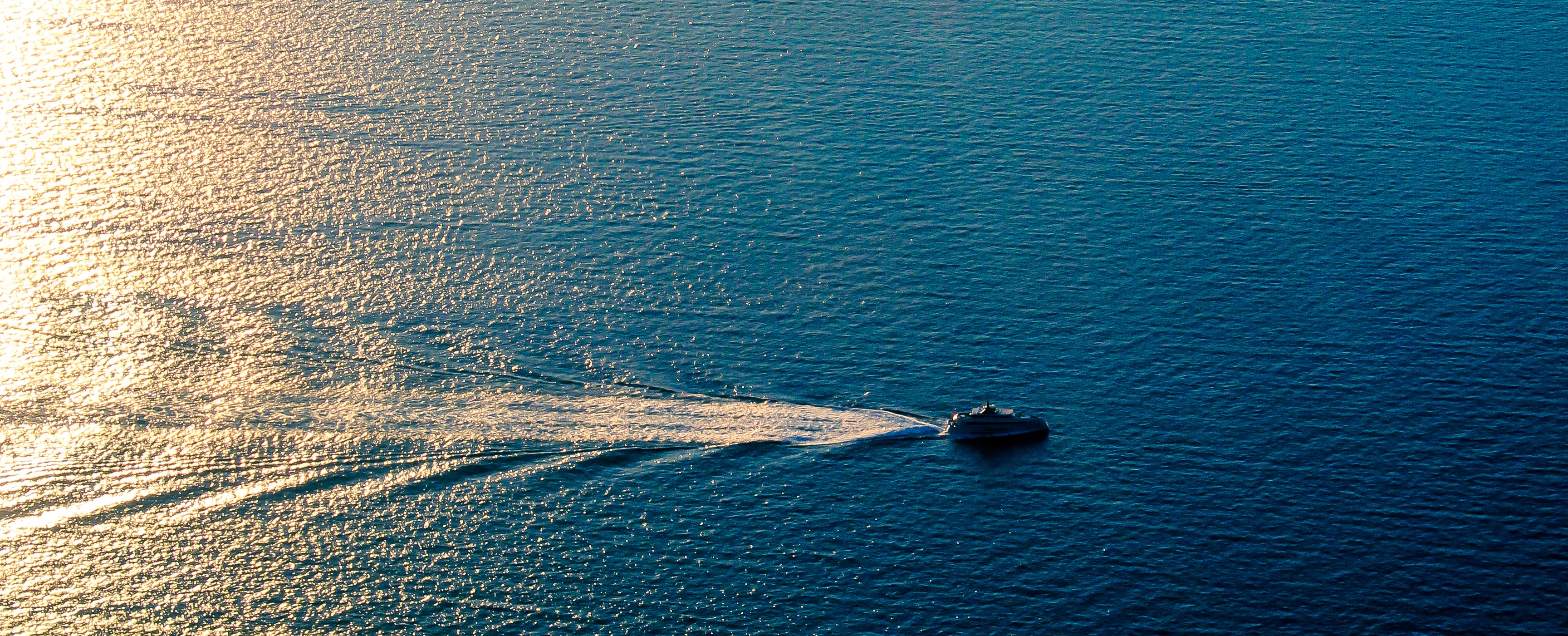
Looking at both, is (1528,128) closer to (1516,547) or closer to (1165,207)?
(1165,207)

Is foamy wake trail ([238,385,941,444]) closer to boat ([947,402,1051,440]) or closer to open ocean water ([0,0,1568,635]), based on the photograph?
open ocean water ([0,0,1568,635])

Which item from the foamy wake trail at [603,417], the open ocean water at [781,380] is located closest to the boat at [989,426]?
the open ocean water at [781,380]

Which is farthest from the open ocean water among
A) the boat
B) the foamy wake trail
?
the boat

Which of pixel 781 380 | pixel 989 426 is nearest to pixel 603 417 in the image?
pixel 781 380

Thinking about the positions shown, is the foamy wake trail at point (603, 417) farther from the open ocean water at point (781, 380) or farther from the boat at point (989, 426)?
the boat at point (989, 426)

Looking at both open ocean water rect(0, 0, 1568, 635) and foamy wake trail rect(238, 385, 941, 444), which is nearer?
open ocean water rect(0, 0, 1568, 635)

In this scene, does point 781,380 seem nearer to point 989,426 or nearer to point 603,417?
point 603,417
